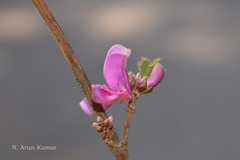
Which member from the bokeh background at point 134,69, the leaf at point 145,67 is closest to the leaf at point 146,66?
the leaf at point 145,67

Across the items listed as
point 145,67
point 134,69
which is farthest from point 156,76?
point 134,69

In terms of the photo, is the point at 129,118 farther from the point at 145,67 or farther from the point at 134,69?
the point at 134,69

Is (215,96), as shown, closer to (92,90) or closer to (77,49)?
(77,49)

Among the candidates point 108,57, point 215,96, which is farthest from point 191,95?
point 108,57

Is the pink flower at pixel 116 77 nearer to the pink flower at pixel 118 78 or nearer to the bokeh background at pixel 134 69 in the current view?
the pink flower at pixel 118 78

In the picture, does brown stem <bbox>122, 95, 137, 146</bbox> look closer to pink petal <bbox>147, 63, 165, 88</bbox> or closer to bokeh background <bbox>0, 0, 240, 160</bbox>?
pink petal <bbox>147, 63, 165, 88</bbox>
